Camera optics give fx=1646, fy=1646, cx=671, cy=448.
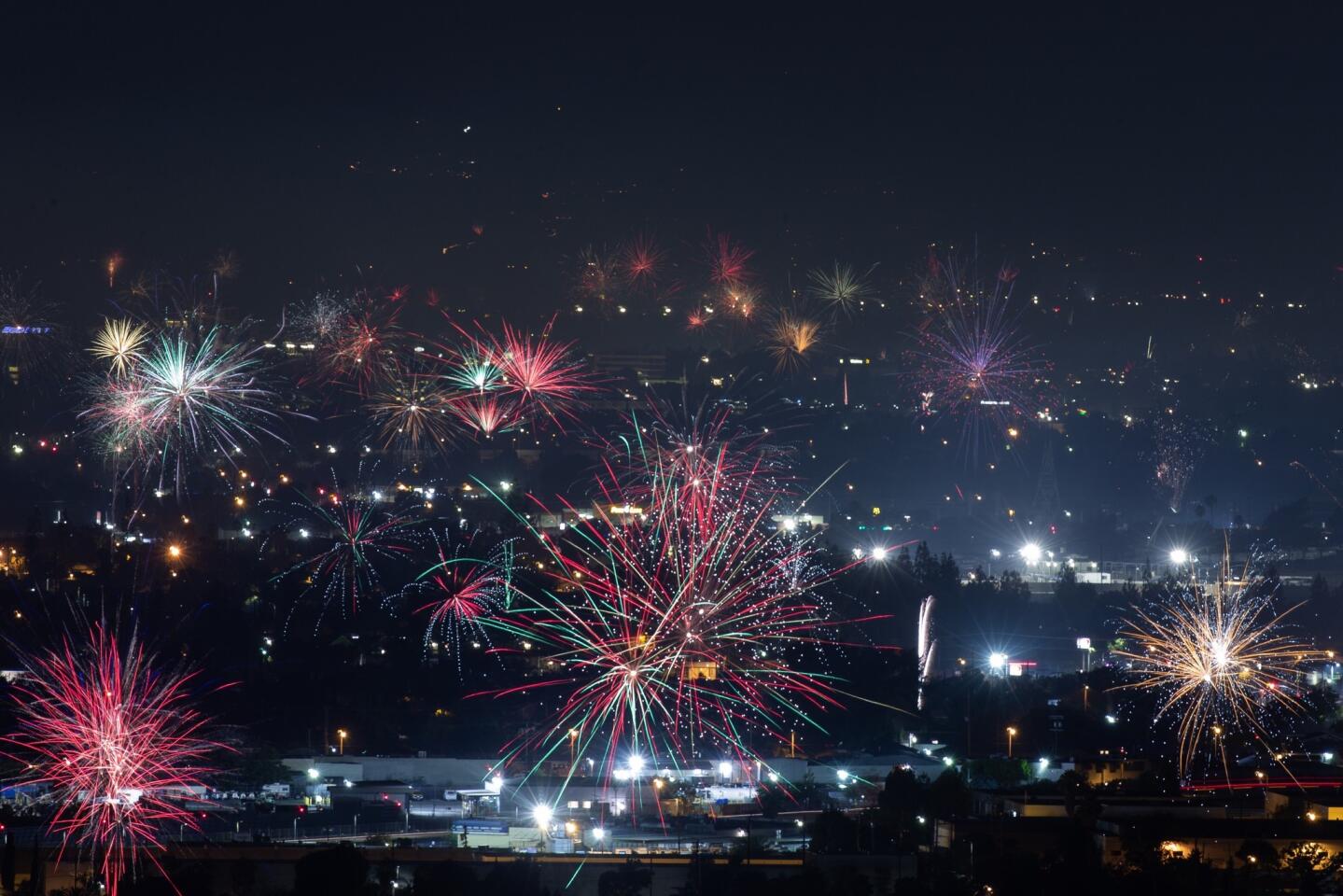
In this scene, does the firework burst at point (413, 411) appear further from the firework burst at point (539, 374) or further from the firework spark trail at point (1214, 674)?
the firework spark trail at point (1214, 674)

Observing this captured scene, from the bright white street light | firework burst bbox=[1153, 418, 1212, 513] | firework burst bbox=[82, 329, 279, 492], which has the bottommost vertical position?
the bright white street light

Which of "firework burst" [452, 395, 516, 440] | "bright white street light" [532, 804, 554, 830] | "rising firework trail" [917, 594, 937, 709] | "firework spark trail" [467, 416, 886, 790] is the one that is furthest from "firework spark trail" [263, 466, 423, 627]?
"bright white street light" [532, 804, 554, 830]

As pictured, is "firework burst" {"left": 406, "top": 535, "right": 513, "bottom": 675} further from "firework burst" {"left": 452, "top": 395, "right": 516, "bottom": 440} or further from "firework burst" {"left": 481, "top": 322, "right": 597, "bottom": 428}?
"firework burst" {"left": 452, "top": 395, "right": 516, "bottom": 440}

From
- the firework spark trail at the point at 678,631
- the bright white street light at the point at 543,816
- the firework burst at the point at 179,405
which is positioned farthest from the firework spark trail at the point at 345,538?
the bright white street light at the point at 543,816

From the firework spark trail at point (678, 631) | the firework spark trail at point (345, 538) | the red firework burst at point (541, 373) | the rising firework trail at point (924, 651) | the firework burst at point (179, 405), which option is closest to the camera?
the firework spark trail at point (678, 631)

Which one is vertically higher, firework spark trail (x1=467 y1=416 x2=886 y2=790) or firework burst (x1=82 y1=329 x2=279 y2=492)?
firework burst (x1=82 y1=329 x2=279 y2=492)

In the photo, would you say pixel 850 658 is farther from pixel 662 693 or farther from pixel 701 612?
pixel 662 693
